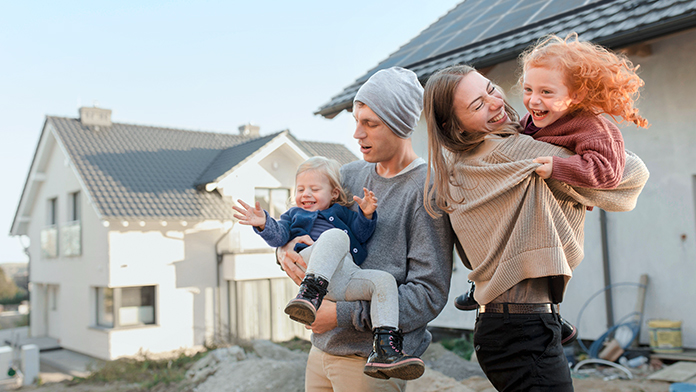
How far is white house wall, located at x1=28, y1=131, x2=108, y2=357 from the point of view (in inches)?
643

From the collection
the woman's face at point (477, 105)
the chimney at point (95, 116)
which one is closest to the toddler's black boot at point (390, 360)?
the woman's face at point (477, 105)

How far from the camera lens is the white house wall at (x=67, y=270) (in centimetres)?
1633

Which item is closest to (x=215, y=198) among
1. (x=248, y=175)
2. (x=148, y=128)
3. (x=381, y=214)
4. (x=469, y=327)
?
(x=248, y=175)

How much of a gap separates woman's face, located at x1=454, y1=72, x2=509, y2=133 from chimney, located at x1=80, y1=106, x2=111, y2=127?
19.6m

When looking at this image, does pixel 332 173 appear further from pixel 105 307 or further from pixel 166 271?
pixel 105 307

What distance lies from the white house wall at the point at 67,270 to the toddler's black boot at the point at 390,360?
1563 centimetres

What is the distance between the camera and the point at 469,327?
8164 mm

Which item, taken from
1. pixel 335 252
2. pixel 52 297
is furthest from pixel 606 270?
pixel 52 297

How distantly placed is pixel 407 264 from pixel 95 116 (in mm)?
19531

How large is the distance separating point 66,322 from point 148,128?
7565 millimetres

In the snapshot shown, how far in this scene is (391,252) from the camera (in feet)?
7.04

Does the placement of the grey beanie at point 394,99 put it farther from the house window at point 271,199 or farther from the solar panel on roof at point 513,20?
the house window at point 271,199

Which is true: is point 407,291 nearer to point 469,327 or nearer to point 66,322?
point 469,327

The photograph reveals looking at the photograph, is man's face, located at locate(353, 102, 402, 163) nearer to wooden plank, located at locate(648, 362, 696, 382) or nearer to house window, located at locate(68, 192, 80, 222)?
wooden plank, located at locate(648, 362, 696, 382)
